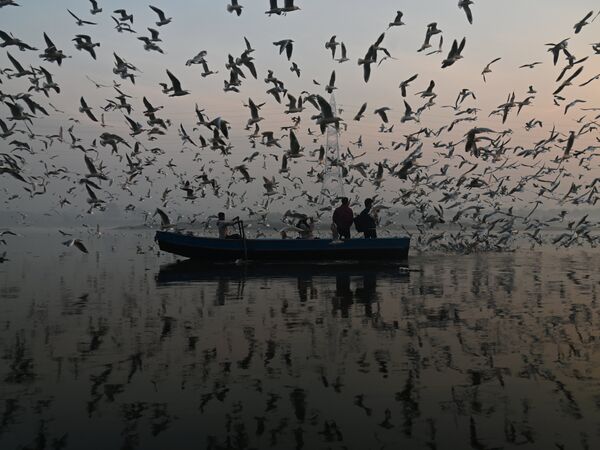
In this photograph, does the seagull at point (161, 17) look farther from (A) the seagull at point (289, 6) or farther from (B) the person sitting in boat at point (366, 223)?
(B) the person sitting in boat at point (366, 223)

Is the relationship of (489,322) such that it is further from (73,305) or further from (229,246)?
(229,246)

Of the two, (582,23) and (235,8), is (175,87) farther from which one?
(582,23)

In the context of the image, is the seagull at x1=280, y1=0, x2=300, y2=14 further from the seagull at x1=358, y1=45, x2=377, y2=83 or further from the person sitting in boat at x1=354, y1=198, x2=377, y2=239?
the person sitting in boat at x1=354, y1=198, x2=377, y2=239

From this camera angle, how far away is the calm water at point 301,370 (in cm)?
700

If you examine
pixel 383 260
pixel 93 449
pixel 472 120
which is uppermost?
pixel 472 120

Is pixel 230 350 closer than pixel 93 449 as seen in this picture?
No

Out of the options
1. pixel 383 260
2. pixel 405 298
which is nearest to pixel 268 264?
pixel 383 260

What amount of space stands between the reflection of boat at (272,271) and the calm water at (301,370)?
5.96m

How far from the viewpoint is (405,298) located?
717 inches

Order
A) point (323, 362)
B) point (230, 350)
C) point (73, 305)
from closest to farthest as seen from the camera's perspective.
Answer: point (323, 362)
point (230, 350)
point (73, 305)

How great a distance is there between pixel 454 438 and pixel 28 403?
17.6 ft

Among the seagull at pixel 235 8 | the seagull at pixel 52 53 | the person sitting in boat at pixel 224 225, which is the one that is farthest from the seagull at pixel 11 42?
the person sitting in boat at pixel 224 225

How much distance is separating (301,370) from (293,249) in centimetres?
2285

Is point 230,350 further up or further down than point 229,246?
further down
